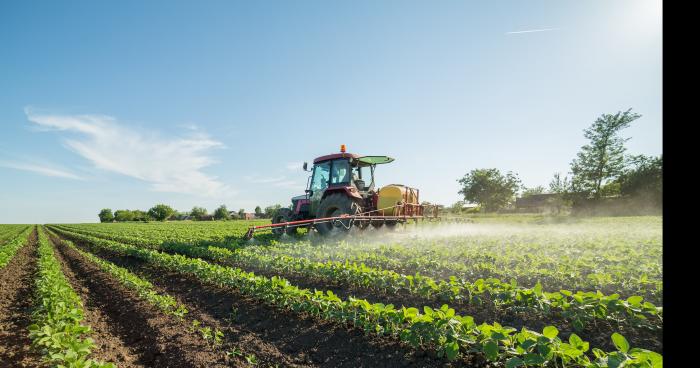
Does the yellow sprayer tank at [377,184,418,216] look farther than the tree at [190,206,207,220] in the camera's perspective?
No

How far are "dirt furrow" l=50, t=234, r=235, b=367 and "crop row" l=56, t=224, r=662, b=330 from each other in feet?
8.85

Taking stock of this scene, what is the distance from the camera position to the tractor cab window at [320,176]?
12273 mm

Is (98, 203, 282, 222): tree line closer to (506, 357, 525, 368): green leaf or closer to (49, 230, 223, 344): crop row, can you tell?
(49, 230, 223, 344): crop row

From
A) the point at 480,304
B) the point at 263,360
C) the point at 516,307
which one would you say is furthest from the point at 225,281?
the point at 516,307

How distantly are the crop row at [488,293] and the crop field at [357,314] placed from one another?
0.08ft

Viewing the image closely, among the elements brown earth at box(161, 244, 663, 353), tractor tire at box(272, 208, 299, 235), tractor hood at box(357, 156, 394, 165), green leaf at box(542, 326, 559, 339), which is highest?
tractor hood at box(357, 156, 394, 165)

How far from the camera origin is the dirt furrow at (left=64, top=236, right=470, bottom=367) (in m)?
4.02

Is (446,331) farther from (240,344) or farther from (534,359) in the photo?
(240,344)

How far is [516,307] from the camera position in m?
4.59

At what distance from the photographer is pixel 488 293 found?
5586mm

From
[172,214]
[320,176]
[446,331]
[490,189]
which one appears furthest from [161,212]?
[446,331]

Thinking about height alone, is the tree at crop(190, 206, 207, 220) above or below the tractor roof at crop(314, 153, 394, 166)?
below

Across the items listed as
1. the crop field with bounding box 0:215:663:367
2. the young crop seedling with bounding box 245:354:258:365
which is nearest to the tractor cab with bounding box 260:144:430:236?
the crop field with bounding box 0:215:663:367
